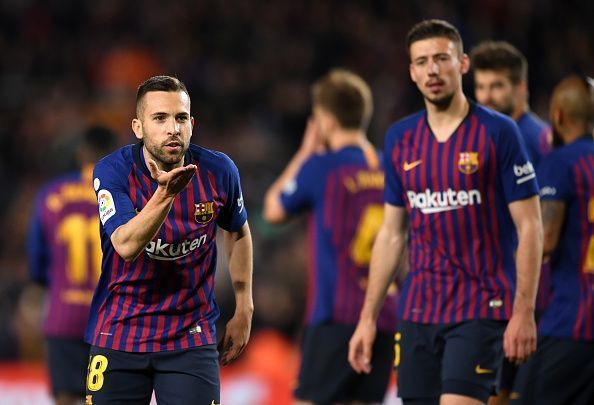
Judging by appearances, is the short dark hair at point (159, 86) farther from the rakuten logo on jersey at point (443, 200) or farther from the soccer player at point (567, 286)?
the soccer player at point (567, 286)

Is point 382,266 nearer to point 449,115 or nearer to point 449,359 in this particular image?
point 449,359

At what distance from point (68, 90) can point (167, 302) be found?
1025 cm

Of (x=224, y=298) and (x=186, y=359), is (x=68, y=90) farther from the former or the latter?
(x=186, y=359)

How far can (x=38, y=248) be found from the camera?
7.79 m

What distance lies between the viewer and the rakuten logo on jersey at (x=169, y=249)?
4.64m

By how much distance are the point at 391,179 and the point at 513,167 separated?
2.23 ft

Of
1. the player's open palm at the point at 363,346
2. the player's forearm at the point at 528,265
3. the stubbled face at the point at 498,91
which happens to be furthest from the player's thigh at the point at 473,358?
the stubbled face at the point at 498,91

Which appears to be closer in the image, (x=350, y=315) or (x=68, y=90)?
(x=350, y=315)

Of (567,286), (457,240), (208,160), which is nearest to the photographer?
(208,160)

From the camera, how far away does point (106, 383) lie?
4652mm

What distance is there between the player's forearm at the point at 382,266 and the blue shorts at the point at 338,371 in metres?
1.46

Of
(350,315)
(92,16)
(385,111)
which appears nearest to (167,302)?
(350,315)

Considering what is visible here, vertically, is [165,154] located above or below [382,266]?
above

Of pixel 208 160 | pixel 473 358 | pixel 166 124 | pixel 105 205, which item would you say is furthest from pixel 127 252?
pixel 473 358
